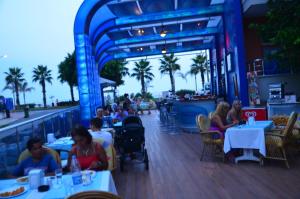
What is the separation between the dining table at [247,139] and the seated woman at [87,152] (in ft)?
10.2

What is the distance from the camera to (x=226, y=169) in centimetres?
593

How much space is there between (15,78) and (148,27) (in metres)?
53.9

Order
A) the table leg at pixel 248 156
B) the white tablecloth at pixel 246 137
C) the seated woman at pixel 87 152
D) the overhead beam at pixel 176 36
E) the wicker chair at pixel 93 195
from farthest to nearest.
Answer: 1. the overhead beam at pixel 176 36
2. the table leg at pixel 248 156
3. the white tablecloth at pixel 246 137
4. the seated woman at pixel 87 152
5. the wicker chair at pixel 93 195

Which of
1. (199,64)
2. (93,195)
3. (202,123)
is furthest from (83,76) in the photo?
(199,64)

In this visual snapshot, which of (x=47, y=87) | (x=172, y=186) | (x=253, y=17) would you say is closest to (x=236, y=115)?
(x=172, y=186)

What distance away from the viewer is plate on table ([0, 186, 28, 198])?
280 centimetres

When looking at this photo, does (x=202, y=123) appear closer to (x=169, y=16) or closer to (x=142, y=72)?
(x=169, y=16)

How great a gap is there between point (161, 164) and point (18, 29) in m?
24.1

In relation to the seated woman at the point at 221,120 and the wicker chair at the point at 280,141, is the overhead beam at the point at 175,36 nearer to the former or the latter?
the seated woman at the point at 221,120

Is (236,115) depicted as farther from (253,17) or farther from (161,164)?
(253,17)

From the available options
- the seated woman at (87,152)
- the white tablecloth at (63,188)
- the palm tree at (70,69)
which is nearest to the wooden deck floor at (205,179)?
the seated woman at (87,152)

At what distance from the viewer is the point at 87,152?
3904 millimetres

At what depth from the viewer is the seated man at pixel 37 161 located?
3.71 meters

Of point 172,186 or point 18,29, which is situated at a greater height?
point 18,29
